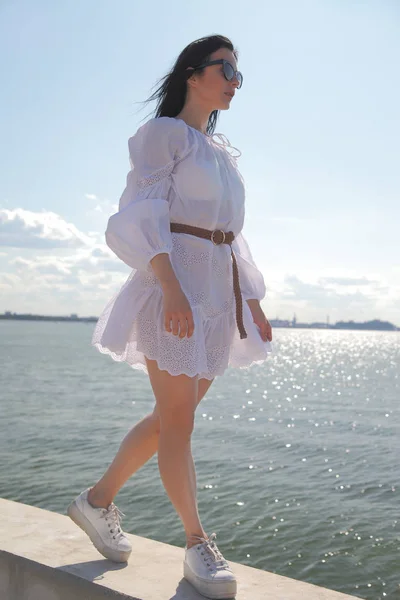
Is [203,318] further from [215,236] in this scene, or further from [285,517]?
[285,517]

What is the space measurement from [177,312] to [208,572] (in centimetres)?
82

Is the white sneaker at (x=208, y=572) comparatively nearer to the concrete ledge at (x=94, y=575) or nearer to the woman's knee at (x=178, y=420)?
the concrete ledge at (x=94, y=575)

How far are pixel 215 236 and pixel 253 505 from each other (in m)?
5.85

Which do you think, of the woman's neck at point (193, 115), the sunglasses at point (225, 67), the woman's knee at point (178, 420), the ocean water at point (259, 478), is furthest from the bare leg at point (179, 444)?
the ocean water at point (259, 478)

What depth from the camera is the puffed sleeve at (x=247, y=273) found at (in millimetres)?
2510

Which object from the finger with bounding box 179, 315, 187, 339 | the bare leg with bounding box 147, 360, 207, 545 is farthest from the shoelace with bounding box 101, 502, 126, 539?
the finger with bounding box 179, 315, 187, 339

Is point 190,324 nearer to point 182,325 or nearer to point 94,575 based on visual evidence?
point 182,325

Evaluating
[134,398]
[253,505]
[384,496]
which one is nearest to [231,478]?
[253,505]

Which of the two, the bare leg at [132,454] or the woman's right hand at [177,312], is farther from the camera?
the bare leg at [132,454]

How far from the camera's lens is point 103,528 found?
91.4 inches

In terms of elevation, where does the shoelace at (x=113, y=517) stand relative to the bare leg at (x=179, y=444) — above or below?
below

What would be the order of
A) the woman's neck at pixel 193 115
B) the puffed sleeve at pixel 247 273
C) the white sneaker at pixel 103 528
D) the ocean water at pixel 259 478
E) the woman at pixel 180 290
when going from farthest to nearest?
1. the ocean water at pixel 259 478
2. the puffed sleeve at pixel 247 273
3. the woman's neck at pixel 193 115
4. the white sneaker at pixel 103 528
5. the woman at pixel 180 290

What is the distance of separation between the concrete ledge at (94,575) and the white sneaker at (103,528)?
42mm

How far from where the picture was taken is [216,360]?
2.29 m
